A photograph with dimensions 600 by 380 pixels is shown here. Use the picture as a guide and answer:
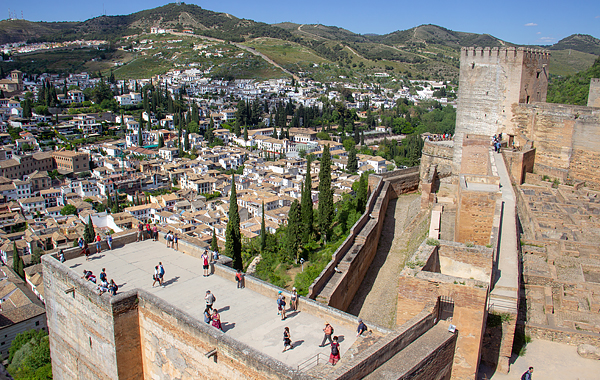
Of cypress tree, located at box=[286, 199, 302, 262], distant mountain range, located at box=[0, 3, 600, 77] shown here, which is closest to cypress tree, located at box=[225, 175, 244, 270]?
cypress tree, located at box=[286, 199, 302, 262]

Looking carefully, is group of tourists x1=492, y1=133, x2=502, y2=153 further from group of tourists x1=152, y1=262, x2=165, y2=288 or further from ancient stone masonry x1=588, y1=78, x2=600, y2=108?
group of tourists x1=152, y1=262, x2=165, y2=288

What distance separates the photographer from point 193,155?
6575cm

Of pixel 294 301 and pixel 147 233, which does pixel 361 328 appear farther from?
pixel 147 233

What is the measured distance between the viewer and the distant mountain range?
143m

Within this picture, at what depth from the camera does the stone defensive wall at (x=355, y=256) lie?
31.8ft

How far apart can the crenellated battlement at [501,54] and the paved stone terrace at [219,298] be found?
1243 centimetres

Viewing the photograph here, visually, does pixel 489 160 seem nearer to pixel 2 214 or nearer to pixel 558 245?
pixel 558 245

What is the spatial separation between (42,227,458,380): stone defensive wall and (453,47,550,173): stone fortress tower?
38.9ft

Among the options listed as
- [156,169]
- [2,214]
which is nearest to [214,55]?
[156,169]

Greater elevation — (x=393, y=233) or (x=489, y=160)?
(x=489, y=160)

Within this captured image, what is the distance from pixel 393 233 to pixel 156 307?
28.5 feet

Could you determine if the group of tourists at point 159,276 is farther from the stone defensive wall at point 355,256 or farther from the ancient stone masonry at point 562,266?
the ancient stone masonry at point 562,266

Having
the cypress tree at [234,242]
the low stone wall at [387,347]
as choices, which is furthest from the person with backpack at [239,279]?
the cypress tree at [234,242]

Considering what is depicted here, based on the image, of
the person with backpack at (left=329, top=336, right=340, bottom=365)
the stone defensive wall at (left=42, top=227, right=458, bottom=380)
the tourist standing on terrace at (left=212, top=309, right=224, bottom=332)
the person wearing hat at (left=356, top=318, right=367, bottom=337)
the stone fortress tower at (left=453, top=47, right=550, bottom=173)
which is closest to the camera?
the stone defensive wall at (left=42, top=227, right=458, bottom=380)
